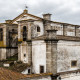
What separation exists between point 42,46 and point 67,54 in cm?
298

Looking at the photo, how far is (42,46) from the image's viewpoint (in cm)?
1872

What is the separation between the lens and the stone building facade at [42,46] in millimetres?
17734

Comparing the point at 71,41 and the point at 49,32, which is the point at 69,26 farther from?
the point at 49,32

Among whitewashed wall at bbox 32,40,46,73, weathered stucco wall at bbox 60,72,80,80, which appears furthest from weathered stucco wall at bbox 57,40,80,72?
whitewashed wall at bbox 32,40,46,73

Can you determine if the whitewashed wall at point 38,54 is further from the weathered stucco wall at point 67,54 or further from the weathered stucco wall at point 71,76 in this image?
the weathered stucco wall at point 71,76

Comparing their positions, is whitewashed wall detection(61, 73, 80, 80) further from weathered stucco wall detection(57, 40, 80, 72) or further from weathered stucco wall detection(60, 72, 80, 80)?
weathered stucco wall detection(57, 40, 80, 72)

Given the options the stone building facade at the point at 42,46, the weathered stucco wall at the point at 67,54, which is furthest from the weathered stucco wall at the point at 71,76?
the weathered stucco wall at the point at 67,54

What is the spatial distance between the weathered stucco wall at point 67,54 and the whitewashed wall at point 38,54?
5.38 ft

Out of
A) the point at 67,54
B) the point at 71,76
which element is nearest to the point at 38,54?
the point at 67,54

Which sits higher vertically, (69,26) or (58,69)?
(69,26)

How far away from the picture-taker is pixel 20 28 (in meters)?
23.1

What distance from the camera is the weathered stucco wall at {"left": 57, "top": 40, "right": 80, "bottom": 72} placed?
1831cm

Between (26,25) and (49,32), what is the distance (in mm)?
5373

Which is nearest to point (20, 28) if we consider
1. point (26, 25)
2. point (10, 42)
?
point (26, 25)
